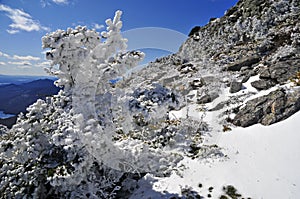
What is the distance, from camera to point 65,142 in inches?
248

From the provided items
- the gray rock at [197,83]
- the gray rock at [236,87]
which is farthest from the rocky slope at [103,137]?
the gray rock at [197,83]

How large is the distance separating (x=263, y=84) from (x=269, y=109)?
4492 millimetres

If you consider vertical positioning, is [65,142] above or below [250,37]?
below

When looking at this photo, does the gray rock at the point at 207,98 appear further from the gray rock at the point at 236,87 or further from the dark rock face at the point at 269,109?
the dark rock face at the point at 269,109

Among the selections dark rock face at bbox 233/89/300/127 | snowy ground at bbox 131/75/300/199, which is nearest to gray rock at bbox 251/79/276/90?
dark rock face at bbox 233/89/300/127

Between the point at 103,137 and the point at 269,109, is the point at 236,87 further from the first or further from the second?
the point at 103,137

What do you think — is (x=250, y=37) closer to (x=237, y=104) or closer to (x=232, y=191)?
(x=237, y=104)

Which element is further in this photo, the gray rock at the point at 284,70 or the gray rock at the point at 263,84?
the gray rock at the point at 263,84

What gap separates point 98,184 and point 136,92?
3.66 metres

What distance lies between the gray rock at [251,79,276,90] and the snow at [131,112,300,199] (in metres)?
4.75

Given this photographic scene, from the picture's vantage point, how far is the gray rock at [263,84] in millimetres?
15648

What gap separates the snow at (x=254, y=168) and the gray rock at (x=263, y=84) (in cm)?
475

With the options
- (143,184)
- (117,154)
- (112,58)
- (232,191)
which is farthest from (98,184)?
(232,191)

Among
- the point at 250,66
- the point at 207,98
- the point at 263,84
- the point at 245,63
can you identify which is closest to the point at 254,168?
the point at 263,84
